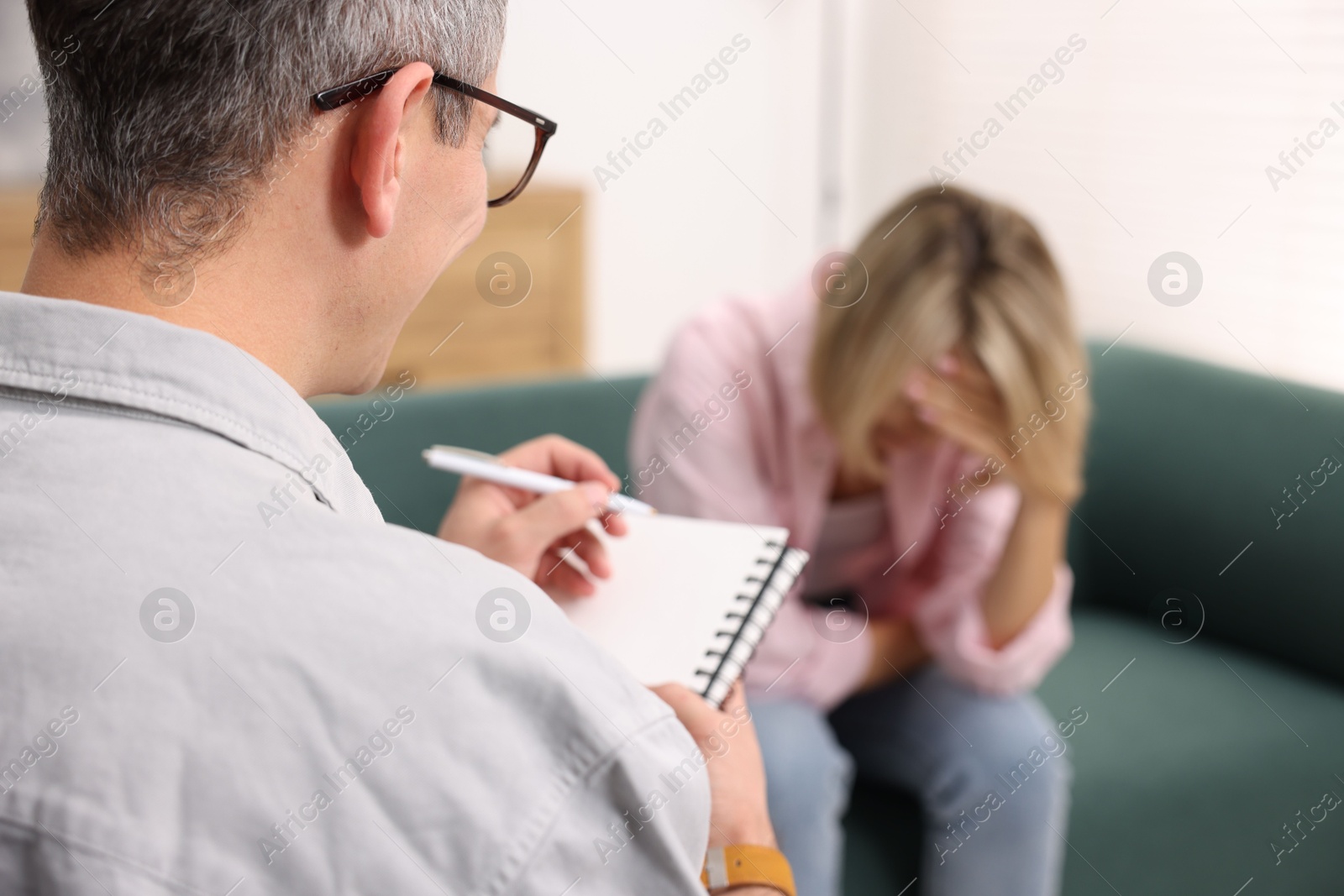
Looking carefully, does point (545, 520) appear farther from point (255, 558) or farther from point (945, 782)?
point (945, 782)

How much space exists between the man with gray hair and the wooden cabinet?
2.23m

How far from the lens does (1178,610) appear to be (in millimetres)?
1976

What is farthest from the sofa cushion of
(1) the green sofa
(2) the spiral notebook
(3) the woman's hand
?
(2) the spiral notebook

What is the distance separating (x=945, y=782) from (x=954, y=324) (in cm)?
55

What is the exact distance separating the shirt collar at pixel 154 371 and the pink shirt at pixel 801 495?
0.93 meters

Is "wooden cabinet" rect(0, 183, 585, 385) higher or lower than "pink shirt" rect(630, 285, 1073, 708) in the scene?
lower

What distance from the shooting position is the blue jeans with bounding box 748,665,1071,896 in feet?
4.38

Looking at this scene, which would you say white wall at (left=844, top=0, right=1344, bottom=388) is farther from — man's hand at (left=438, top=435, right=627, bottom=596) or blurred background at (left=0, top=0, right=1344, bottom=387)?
man's hand at (left=438, top=435, right=627, bottom=596)

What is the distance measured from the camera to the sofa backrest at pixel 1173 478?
1.66 metres

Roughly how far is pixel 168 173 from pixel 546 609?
277mm

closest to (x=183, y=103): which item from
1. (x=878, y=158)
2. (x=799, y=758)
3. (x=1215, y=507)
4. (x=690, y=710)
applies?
(x=690, y=710)

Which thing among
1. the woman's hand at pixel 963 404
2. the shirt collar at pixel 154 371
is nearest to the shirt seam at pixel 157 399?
the shirt collar at pixel 154 371

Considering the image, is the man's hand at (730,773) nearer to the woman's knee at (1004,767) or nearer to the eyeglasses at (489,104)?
the eyeglasses at (489,104)

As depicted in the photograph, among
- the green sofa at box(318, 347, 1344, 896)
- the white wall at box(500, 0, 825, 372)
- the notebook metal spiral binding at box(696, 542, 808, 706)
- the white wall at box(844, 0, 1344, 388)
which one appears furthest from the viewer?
the white wall at box(500, 0, 825, 372)
